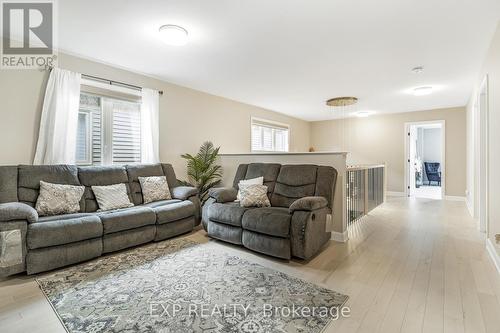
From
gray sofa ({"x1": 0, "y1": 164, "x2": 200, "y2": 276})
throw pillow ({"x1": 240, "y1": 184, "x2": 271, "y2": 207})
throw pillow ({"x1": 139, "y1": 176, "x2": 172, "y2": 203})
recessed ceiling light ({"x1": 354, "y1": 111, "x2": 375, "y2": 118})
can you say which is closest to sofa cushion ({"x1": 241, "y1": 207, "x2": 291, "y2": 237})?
throw pillow ({"x1": 240, "y1": 184, "x2": 271, "y2": 207})

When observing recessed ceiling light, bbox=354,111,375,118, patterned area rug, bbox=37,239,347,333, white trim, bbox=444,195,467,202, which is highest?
recessed ceiling light, bbox=354,111,375,118

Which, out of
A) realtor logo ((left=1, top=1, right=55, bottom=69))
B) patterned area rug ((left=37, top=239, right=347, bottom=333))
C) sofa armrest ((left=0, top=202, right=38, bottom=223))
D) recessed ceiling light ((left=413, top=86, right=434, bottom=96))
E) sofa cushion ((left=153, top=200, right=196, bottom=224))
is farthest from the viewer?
recessed ceiling light ((left=413, top=86, right=434, bottom=96))

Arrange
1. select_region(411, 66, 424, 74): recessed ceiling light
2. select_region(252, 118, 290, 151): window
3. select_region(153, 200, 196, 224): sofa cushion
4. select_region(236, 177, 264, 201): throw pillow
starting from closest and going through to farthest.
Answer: select_region(153, 200, 196, 224): sofa cushion < select_region(236, 177, 264, 201): throw pillow < select_region(411, 66, 424, 74): recessed ceiling light < select_region(252, 118, 290, 151): window

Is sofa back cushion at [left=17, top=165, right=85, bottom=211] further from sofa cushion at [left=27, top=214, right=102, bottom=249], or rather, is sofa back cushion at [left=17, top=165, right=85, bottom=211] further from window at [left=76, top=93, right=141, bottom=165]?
window at [left=76, top=93, right=141, bottom=165]

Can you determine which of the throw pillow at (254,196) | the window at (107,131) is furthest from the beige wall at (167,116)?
the throw pillow at (254,196)

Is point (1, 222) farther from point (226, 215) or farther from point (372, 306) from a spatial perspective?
point (372, 306)

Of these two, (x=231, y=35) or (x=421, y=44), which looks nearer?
(x=231, y=35)

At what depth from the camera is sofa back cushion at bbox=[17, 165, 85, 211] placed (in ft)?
8.89

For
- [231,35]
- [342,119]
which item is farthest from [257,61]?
[342,119]

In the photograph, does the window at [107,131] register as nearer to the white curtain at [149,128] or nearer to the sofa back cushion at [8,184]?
the white curtain at [149,128]

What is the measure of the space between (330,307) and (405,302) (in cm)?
58

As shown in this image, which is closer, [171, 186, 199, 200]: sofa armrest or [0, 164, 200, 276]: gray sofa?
[0, 164, 200, 276]: gray sofa

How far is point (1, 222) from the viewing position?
85.1 inches

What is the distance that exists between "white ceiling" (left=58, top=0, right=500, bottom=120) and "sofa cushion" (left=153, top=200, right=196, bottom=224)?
198 cm
